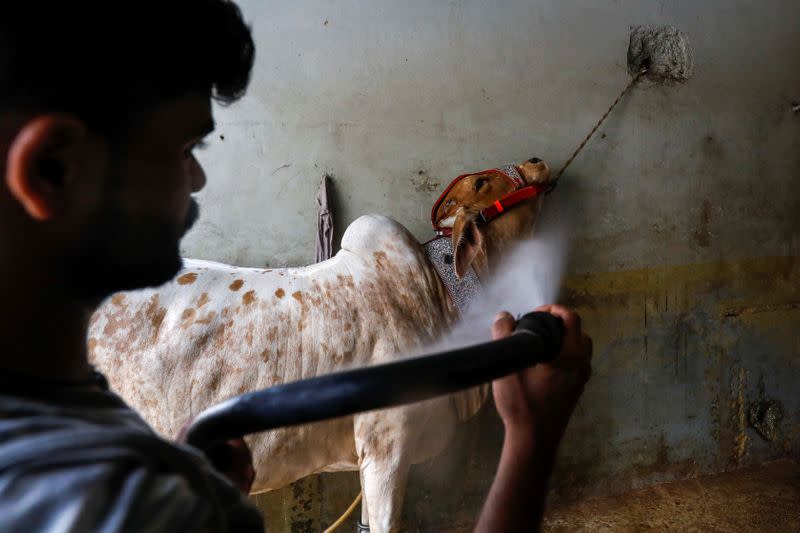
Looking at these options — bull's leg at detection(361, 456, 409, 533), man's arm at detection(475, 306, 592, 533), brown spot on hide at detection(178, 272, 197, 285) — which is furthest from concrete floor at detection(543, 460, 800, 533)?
man's arm at detection(475, 306, 592, 533)

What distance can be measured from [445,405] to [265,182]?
4.24 feet

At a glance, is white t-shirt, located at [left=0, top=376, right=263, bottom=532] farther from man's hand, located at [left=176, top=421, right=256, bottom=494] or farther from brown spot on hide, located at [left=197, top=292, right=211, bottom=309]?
brown spot on hide, located at [left=197, top=292, right=211, bottom=309]

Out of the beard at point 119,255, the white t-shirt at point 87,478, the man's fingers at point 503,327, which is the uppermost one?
the beard at point 119,255

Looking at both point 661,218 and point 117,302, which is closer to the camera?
point 117,302

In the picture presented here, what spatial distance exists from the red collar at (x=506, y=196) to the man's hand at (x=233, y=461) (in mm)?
1809

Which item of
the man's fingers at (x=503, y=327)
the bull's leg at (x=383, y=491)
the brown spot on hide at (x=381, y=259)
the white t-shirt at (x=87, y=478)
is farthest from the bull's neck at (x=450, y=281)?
the white t-shirt at (x=87, y=478)

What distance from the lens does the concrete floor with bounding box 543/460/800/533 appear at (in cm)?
295

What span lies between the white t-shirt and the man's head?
0.11 m

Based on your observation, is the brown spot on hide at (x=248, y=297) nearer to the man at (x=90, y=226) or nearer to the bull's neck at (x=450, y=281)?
the bull's neck at (x=450, y=281)

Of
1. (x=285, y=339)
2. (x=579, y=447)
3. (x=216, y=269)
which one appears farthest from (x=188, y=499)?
(x=579, y=447)

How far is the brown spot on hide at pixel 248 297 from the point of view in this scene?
2.01m

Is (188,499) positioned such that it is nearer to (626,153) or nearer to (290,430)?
(290,430)

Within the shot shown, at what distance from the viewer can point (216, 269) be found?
6.91 feet

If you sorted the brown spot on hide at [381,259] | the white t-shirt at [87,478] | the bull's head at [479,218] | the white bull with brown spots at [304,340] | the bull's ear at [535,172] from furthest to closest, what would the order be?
the bull's ear at [535,172]
the bull's head at [479,218]
the brown spot on hide at [381,259]
the white bull with brown spots at [304,340]
the white t-shirt at [87,478]
